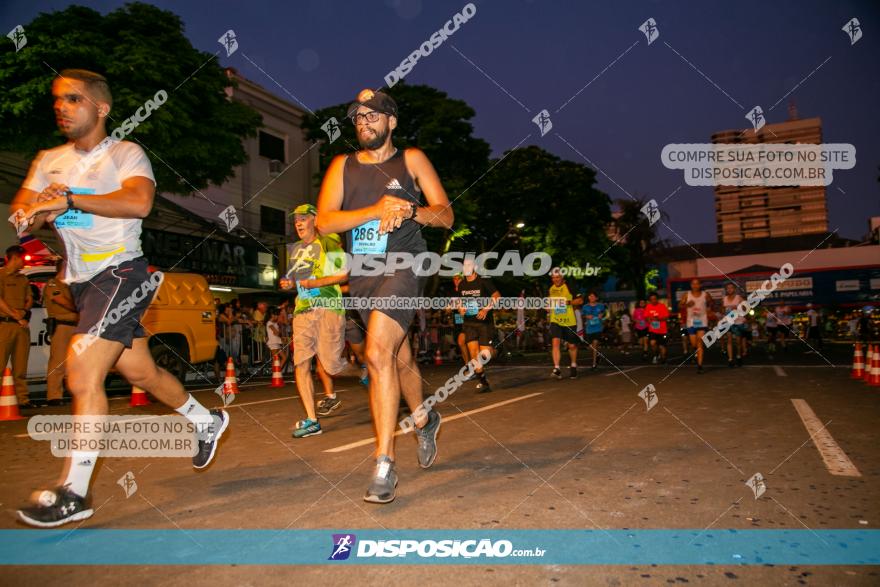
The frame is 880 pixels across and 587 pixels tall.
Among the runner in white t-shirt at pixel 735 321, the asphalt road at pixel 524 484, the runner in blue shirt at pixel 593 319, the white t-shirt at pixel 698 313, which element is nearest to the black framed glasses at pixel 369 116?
the asphalt road at pixel 524 484

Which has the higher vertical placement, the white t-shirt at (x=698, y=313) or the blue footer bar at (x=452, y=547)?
the white t-shirt at (x=698, y=313)

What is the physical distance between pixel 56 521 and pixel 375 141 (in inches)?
103

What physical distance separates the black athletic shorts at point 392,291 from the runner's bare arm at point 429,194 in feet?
1.20

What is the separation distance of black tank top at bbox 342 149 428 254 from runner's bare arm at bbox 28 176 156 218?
1.14 metres

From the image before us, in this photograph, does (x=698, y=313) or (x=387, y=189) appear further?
(x=698, y=313)

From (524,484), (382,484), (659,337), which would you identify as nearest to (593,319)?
(659,337)

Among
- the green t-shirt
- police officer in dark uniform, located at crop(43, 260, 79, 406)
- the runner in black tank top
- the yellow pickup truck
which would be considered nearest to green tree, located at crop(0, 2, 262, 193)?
the yellow pickup truck

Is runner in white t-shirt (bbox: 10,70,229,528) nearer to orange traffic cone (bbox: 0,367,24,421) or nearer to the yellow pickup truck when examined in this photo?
orange traffic cone (bbox: 0,367,24,421)

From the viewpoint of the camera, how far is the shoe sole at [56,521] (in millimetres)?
2750

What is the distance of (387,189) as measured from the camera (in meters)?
3.62

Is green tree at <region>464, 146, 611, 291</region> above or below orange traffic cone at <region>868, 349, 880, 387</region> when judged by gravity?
above

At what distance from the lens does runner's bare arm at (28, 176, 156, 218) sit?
2949mm

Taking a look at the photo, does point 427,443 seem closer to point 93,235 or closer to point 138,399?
point 93,235

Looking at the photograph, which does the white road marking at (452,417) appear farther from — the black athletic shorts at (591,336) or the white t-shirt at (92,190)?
the black athletic shorts at (591,336)
